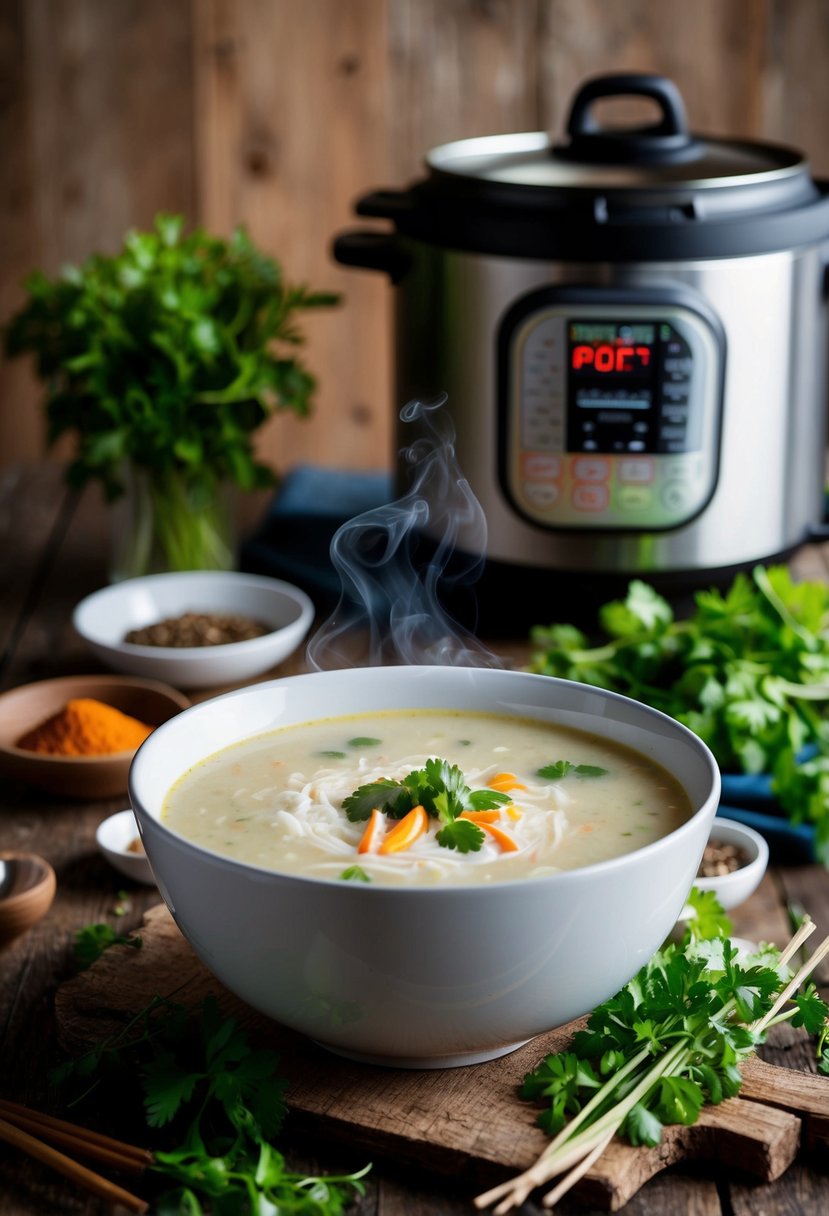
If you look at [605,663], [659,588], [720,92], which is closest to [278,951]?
[605,663]

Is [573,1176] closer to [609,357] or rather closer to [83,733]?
[83,733]

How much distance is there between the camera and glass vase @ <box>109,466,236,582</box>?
2172mm

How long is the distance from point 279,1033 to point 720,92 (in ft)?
8.66

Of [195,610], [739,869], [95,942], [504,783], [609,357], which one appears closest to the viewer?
[504,783]

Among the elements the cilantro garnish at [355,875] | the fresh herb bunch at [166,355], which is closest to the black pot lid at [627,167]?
the fresh herb bunch at [166,355]

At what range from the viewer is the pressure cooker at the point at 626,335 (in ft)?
6.08

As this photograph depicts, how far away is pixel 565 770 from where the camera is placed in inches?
47.0

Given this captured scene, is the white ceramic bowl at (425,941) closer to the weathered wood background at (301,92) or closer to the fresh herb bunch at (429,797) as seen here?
the fresh herb bunch at (429,797)

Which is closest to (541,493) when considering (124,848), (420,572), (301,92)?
(420,572)

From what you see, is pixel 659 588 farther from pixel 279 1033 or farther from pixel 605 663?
pixel 279 1033

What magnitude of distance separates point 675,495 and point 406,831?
3.27 ft

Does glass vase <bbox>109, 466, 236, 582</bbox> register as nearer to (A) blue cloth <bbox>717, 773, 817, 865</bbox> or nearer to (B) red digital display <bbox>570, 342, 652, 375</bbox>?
(B) red digital display <bbox>570, 342, 652, 375</bbox>

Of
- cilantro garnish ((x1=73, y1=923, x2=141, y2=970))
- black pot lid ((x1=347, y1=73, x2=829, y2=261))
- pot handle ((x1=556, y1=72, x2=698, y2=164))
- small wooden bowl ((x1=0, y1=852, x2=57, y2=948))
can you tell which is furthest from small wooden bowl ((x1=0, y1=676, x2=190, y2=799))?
pot handle ((x1=556, y1=72, x2=698, y2=164))

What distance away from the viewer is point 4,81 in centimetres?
321
